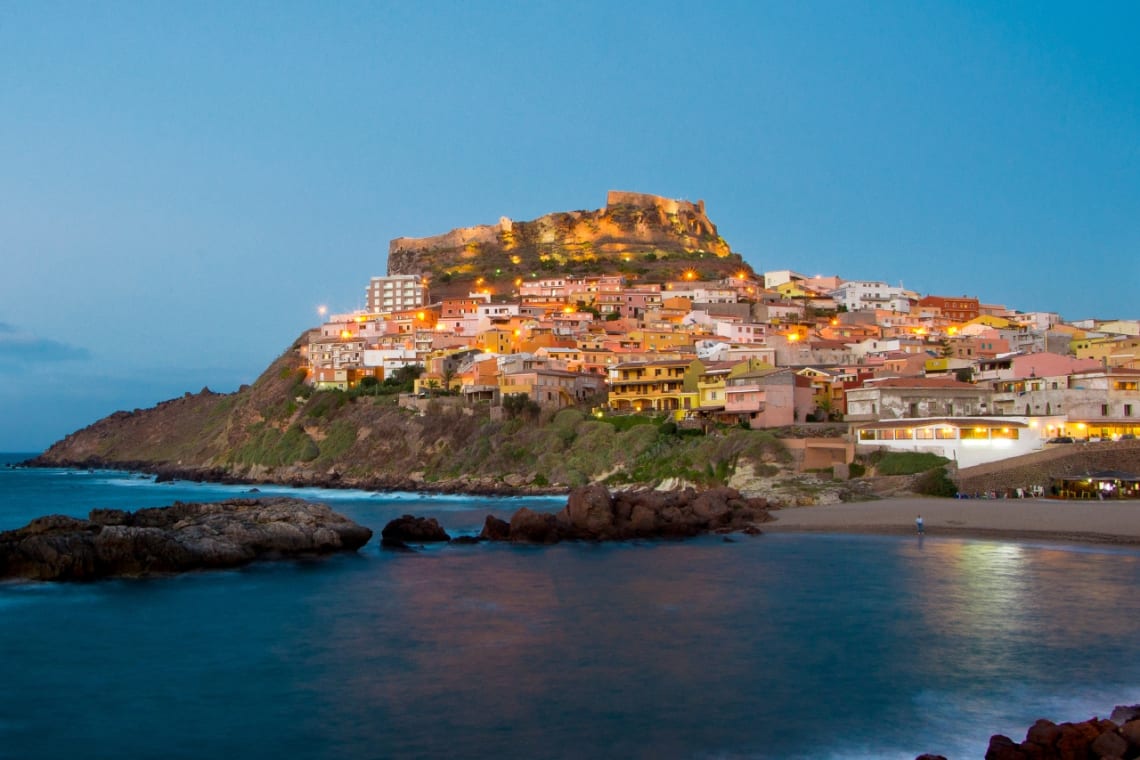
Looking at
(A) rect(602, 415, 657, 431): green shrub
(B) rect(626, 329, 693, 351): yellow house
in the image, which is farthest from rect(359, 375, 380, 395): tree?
(A) rect(602, 415, 657, 431): green shrub

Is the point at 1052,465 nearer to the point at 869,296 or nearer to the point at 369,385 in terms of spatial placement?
the point at 369,385

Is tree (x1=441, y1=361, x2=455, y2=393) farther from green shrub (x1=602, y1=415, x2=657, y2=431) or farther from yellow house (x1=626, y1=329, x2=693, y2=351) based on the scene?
green shrub (x1=602, y1=415, x2=657, y2=431)

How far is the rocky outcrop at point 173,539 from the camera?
78.5 feet

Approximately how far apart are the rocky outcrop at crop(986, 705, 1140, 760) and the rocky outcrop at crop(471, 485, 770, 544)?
21302 mm

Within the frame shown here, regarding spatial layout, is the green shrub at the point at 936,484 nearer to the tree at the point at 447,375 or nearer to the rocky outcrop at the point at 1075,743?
the rocky outcrop at the point at 1075,743

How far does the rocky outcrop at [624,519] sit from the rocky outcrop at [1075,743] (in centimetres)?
2130

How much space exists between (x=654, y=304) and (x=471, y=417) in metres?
28.7

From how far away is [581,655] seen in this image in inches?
667

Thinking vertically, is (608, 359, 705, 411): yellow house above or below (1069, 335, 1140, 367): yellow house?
below

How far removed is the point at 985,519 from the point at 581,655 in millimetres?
18657

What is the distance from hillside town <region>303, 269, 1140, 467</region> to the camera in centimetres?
3991

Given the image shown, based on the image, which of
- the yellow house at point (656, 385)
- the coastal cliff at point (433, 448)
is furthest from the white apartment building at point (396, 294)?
the yellow house at point (656, 385)

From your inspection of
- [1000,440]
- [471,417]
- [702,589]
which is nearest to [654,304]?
[471,417]

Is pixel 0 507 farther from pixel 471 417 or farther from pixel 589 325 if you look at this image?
pixel 589 325
